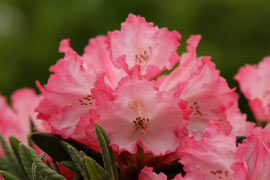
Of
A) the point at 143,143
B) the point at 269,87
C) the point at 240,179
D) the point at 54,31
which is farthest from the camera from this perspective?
the point at 54,31

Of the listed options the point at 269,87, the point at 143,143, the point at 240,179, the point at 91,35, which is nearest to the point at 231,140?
the point at 240,179

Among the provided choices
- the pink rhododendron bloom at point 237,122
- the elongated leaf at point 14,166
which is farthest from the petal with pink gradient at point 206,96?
the elongated leaf at point 14,166

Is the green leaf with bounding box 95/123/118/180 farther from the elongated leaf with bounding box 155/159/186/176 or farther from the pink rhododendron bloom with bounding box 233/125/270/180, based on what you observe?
the pink rhododendron bloom with bounding box 233/125/270/180

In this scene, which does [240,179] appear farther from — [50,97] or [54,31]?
[54,31]

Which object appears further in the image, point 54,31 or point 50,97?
point 54,31

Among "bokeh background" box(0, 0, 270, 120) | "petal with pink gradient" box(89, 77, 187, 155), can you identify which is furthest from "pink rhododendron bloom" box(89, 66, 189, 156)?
"bokeh background" box(0, 0, 270, 120)

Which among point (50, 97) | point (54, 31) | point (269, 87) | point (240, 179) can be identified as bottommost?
point (240, 179)

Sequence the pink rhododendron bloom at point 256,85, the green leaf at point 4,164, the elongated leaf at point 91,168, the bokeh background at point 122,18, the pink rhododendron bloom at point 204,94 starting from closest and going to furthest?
the elongated leaf at point 91,168, the pink rhododendron bloom at point 204,94, the green leaf at point 4,164, the pink rhododendron bloom at point 256,85, the bokeh background at point 122,18

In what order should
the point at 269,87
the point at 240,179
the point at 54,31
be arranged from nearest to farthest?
the point at 240,179 → the point at 269,87 → the point at 54,31

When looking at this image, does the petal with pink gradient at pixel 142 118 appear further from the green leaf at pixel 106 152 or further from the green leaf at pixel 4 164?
the green leaf at pixel 4 164
